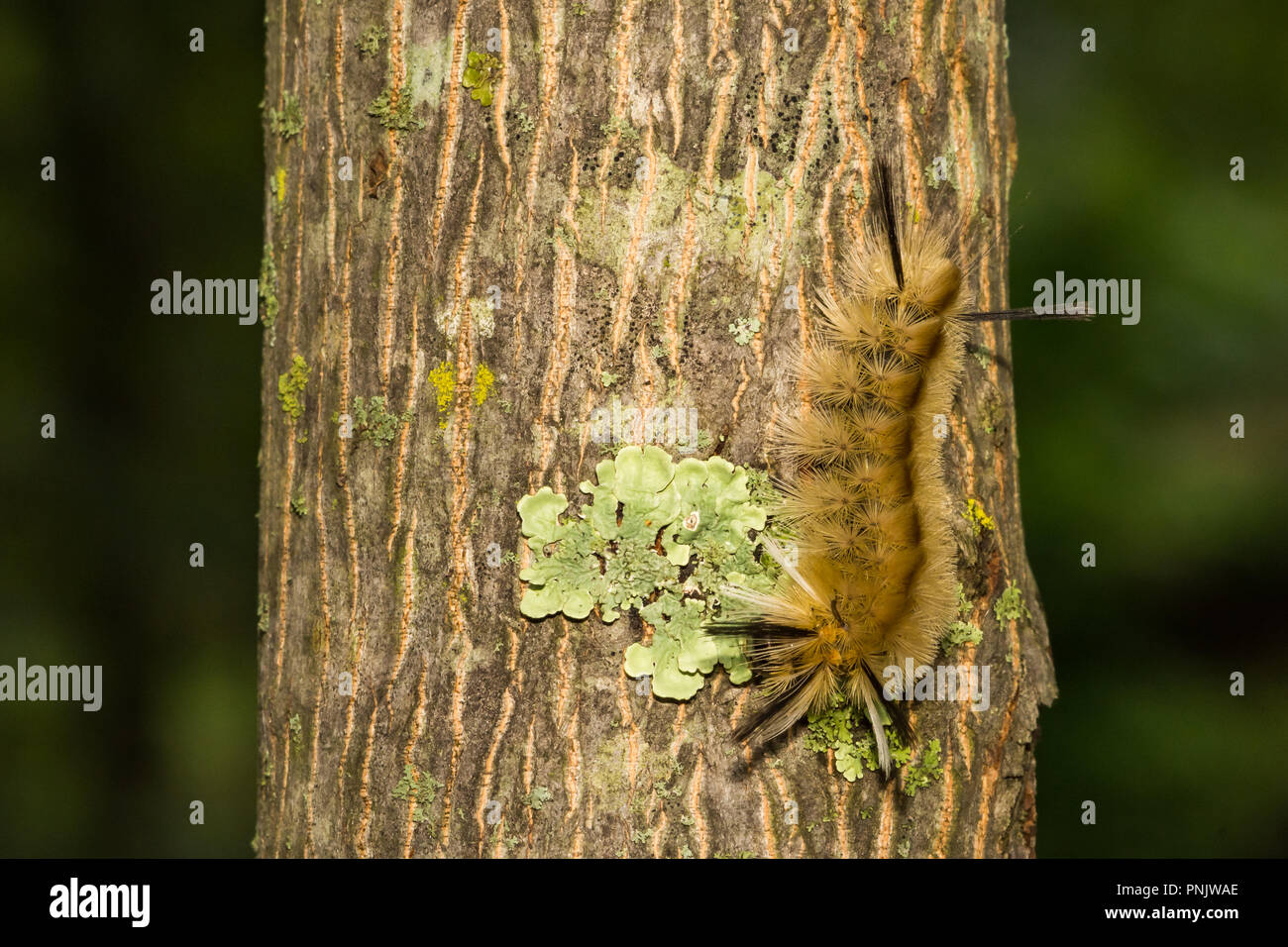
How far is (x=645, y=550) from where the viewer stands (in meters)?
1.59

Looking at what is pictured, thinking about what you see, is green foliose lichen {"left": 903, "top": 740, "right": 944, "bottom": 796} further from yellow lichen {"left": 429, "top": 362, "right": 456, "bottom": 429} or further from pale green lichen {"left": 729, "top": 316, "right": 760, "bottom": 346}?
yellow lichen {"left": 429, "top": 362, "right": 456, "bottom": 429}

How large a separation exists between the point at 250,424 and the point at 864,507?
5520 mm

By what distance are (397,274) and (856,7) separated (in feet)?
2.61

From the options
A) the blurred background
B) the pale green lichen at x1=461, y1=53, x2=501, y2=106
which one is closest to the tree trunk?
the pale green lichen at x1=461, y1=53, x2=501, y2=106

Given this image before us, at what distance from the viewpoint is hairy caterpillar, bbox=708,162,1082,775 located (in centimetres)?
160

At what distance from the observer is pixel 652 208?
1577mm

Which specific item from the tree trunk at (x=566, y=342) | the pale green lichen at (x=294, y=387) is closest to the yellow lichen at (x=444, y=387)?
the tree trunk at (x=566, y=342)

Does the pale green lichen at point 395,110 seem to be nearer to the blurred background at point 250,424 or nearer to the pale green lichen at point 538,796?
the pale green lichen at point 538,796

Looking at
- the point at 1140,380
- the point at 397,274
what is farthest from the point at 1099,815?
the point at 397,274

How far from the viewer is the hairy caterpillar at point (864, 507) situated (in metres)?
1.60

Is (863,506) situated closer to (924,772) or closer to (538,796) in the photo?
(924,772)

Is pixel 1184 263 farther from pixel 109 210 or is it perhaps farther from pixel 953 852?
pixel 109 210

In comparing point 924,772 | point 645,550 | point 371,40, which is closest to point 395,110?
point 371,40

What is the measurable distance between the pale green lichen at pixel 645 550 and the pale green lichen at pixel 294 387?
47cm
